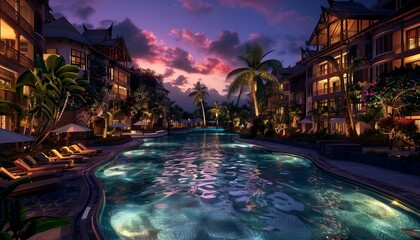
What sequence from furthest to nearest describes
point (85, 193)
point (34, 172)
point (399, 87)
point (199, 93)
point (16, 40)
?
point (199, 93), point (16, 40), point (399, 87), point (34, 172), point (85, 193)

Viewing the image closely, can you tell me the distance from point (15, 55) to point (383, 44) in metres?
35.0

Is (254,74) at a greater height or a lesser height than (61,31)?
lesser

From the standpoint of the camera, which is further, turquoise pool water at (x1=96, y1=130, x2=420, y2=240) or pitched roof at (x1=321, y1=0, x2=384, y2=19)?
pitched roof at (x1=321, y1=0, x2=384, y2=19)

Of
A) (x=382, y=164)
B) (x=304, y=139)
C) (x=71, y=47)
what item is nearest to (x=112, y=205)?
(x=382, y=164)

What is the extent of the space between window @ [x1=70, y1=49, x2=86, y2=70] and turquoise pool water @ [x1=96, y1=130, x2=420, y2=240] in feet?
79.6

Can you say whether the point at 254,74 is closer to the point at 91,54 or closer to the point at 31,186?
the point at 91,54

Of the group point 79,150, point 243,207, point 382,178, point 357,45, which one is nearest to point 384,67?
point 357,45

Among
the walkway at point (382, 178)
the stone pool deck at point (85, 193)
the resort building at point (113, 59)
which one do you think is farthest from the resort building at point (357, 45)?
the resort building at point (113, 59)

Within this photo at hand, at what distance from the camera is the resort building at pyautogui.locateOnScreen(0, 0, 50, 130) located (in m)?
20.0

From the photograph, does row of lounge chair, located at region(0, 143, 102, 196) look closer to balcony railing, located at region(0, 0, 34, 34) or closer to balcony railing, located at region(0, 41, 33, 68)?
balcony railing, located at region(0, 41, 33, 68)

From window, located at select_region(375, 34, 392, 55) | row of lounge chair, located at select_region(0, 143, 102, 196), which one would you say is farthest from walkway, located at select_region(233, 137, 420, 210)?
window, located at select_region(375, 34, 392, 55)

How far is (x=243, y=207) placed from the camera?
32.1ft

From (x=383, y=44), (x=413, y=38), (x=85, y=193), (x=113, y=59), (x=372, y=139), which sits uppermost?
(x=113, y=59)

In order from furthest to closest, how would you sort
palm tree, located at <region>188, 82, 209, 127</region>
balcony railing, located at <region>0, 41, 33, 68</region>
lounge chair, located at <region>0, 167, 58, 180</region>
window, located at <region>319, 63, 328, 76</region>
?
palm tree, located at <region>188, 82, 209, 127</region> < window, located at <region>319, 63, 328, 76</region> < balcony railing, located at <region>0, 41, 33, 68</region> < lounge chair, located at <region>0, 167, 58, 180</region>
